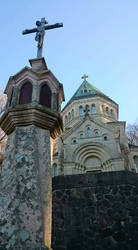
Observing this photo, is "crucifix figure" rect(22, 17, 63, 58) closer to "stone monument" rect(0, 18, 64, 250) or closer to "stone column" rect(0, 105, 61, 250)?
"stone monument" rect(0, 18, 64, 250)

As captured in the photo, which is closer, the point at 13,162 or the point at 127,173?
the point at 13,162

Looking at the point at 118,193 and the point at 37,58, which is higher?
the point at 37,58

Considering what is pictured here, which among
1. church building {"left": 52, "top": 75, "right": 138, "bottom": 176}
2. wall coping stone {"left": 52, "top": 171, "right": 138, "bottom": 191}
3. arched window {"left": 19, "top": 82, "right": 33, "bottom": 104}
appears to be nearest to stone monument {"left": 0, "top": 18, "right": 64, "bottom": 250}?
arched window {"left": 19, "top": 82, "right": 33, "bottom": 104}

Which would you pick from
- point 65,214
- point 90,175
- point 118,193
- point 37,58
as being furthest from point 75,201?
point 37,58

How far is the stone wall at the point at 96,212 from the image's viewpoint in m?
5.26

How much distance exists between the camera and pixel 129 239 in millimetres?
5133

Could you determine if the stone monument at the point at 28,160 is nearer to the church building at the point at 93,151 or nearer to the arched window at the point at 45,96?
the arched window at the point at 45,96

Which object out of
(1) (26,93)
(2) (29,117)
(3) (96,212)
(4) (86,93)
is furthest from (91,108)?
(2) (29,117)

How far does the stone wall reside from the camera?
5258 millimetres

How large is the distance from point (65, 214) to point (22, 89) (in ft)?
13.5

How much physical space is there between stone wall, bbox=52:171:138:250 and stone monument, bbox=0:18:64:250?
10.7 ft

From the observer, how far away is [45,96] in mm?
3768

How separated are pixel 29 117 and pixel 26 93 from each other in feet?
2.25

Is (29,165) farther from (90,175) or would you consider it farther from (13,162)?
(90,175)
